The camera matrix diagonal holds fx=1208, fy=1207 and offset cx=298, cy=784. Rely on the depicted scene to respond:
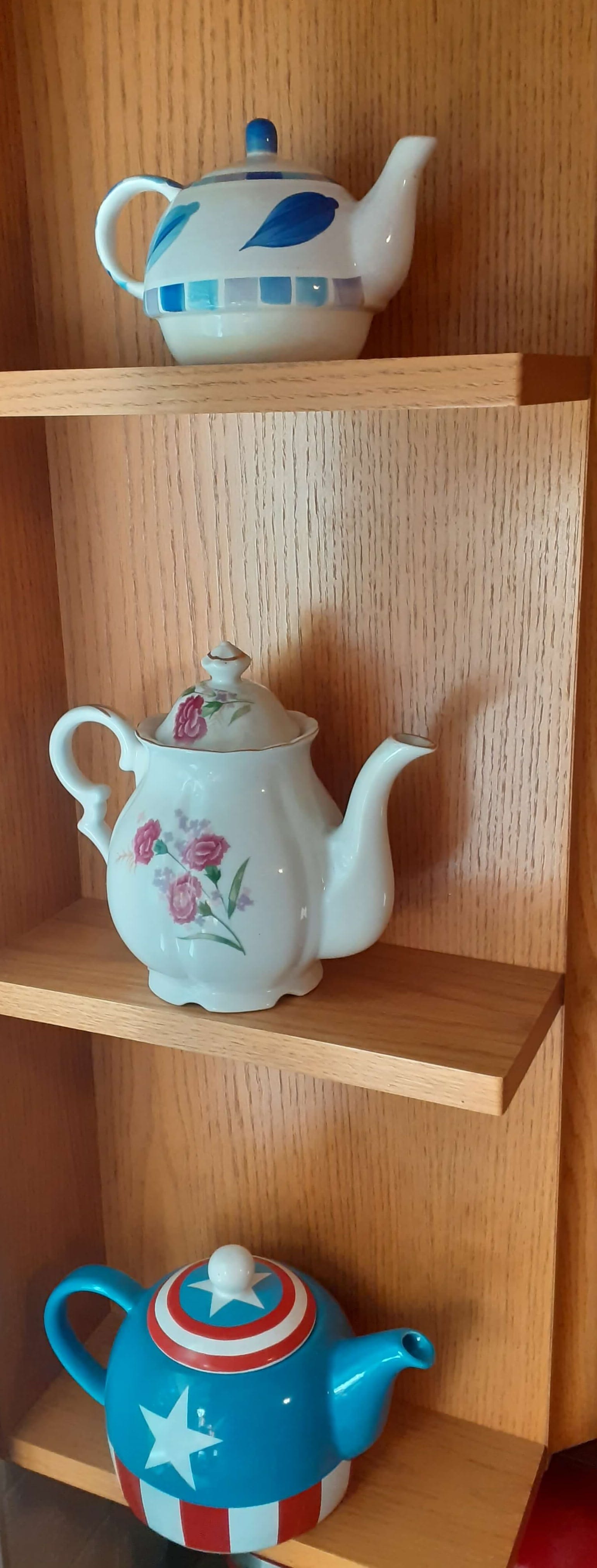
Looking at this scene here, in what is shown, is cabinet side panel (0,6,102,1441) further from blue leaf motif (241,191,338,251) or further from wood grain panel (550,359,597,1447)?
wood grain panel (550,359,597,1447)

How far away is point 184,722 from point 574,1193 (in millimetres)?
407

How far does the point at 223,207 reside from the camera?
59 cm

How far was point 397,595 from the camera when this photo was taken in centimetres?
74

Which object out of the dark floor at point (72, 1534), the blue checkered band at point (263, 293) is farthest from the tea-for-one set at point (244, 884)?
the dark floor at point (72, 1534)

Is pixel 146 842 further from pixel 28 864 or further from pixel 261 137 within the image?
pixel 261 137

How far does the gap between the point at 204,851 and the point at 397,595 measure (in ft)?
0.66

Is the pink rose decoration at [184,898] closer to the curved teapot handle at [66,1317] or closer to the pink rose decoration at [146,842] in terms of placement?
the pink rose decoration at [146,842]

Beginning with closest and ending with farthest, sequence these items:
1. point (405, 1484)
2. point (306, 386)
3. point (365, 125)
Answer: point (306, 386)
point (365, 125)
point (405, 1484)

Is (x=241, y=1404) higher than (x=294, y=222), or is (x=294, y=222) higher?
(x=294, y=222)

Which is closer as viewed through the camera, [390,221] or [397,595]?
[390,221]

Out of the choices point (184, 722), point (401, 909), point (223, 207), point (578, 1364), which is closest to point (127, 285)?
point (223, 207)

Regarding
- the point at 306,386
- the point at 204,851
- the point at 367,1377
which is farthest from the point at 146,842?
the point at 367,1377

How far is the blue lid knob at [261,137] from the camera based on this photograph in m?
0.62

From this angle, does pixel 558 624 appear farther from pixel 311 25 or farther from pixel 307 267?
pixel 311 25
